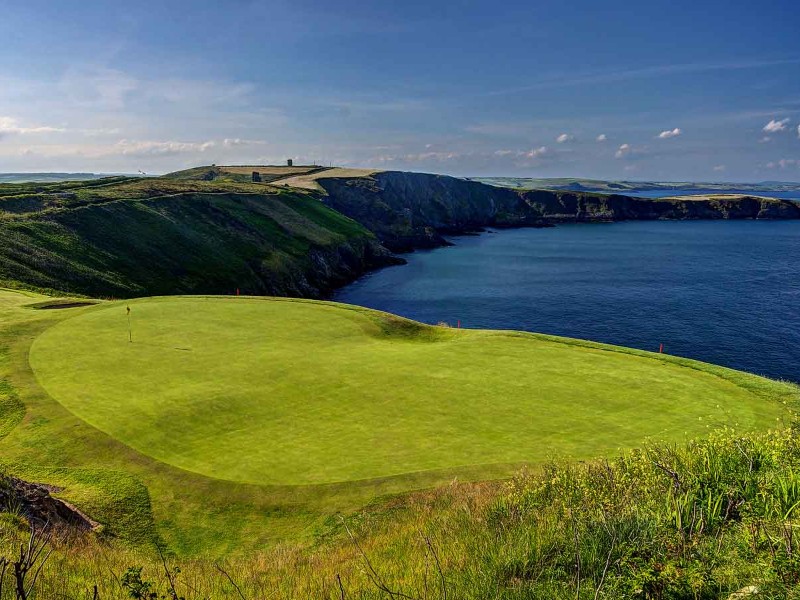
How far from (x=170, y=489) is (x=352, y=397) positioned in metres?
7.69

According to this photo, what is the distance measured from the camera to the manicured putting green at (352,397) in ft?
53.7

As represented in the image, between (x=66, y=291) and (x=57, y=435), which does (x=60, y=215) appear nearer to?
(x=66, y=291)

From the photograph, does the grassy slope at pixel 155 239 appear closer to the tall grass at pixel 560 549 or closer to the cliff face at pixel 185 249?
the cliff face at pixel 185 249

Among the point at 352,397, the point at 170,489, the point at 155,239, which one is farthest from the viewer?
the point at 155,239

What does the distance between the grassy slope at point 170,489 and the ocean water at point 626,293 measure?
47.4 m

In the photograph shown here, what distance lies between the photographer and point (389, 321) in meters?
34.3

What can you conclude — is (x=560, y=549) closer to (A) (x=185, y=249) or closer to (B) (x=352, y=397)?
(B) (x=352, y=397)

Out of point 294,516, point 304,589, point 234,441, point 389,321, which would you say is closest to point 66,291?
point 389,321

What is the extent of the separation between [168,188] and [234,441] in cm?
9510

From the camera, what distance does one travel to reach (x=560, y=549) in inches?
332

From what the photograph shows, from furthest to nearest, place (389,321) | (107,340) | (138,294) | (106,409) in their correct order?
1. (138,294)
2. (389,321)
3. (107,340)
4. (106,409)

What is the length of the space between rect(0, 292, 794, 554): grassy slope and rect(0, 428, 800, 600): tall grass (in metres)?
1.03

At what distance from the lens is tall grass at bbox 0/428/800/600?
709cm

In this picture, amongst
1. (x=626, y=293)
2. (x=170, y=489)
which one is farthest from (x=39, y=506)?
(x=626, y=293)
